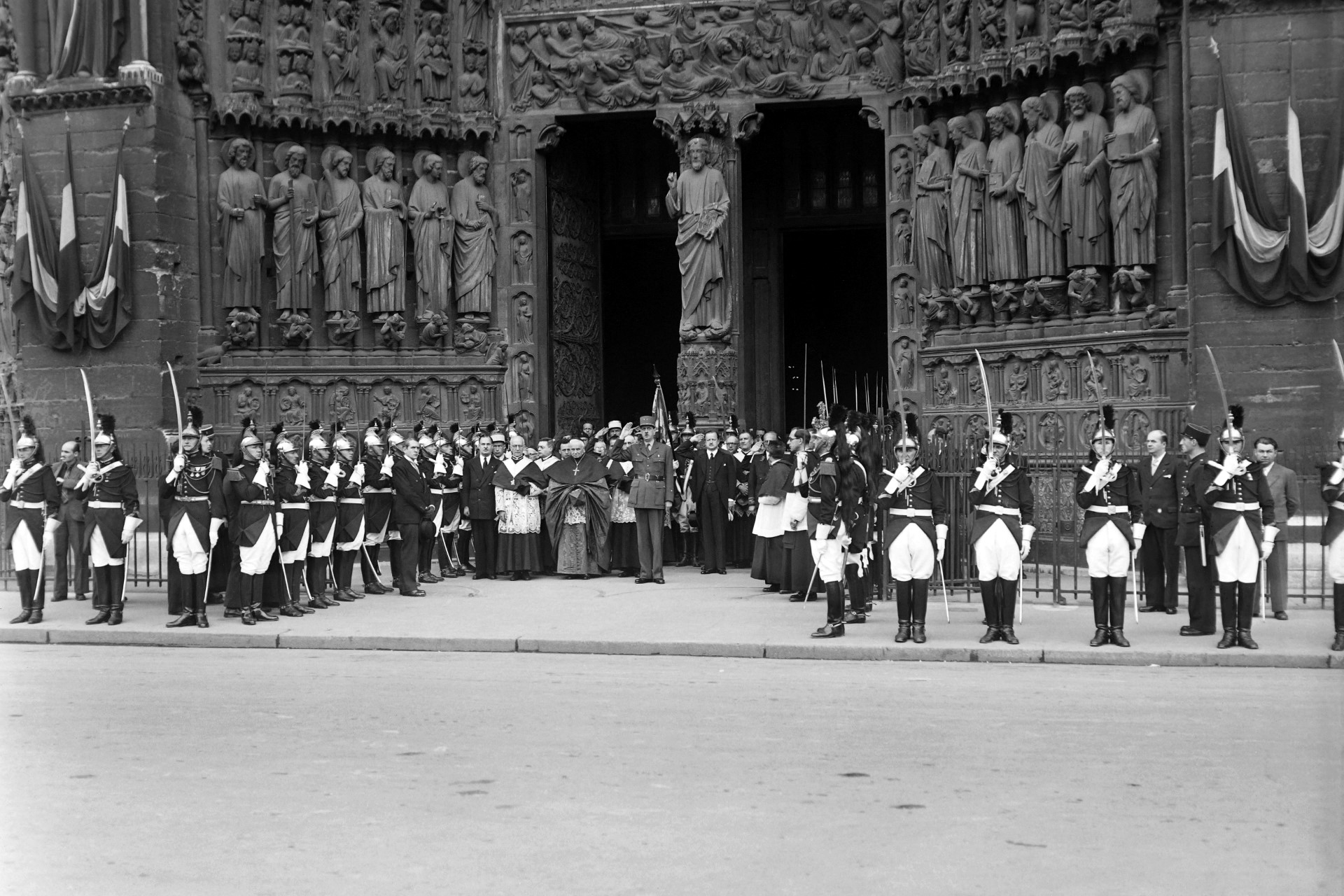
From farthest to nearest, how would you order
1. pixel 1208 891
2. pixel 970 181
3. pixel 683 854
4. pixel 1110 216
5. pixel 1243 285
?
pixel 970 181, pixel 1110 216, pixel 1243 285, pixel 683 854, pixel 1208 891

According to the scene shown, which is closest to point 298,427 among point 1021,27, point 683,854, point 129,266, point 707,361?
point 129,266

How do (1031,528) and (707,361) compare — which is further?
(707,361)

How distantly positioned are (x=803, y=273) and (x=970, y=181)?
→ 448 inches

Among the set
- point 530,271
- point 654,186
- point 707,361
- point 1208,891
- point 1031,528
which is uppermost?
point 654,186

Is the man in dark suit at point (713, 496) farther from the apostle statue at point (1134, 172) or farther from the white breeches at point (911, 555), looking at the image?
the white breeches at point (911, 555)

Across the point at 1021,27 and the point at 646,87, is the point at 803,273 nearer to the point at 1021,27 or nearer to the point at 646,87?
the point at 646,87

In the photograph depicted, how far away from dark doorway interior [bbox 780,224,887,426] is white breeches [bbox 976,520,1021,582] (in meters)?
18.9

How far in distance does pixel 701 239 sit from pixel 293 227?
20.8 feet

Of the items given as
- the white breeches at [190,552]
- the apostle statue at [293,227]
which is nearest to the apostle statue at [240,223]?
the apostle statue at [293,227]

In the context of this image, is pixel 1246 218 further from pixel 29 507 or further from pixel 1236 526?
pixel 29 507

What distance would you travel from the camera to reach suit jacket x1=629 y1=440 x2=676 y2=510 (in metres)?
18.8

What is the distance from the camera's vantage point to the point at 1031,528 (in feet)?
44.3

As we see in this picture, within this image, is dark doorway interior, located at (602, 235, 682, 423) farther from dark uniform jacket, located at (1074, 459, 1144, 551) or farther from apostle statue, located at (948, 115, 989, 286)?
dark uniform jacket, located at (1074, 459, 1144, 551)

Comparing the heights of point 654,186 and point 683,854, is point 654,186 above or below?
above
